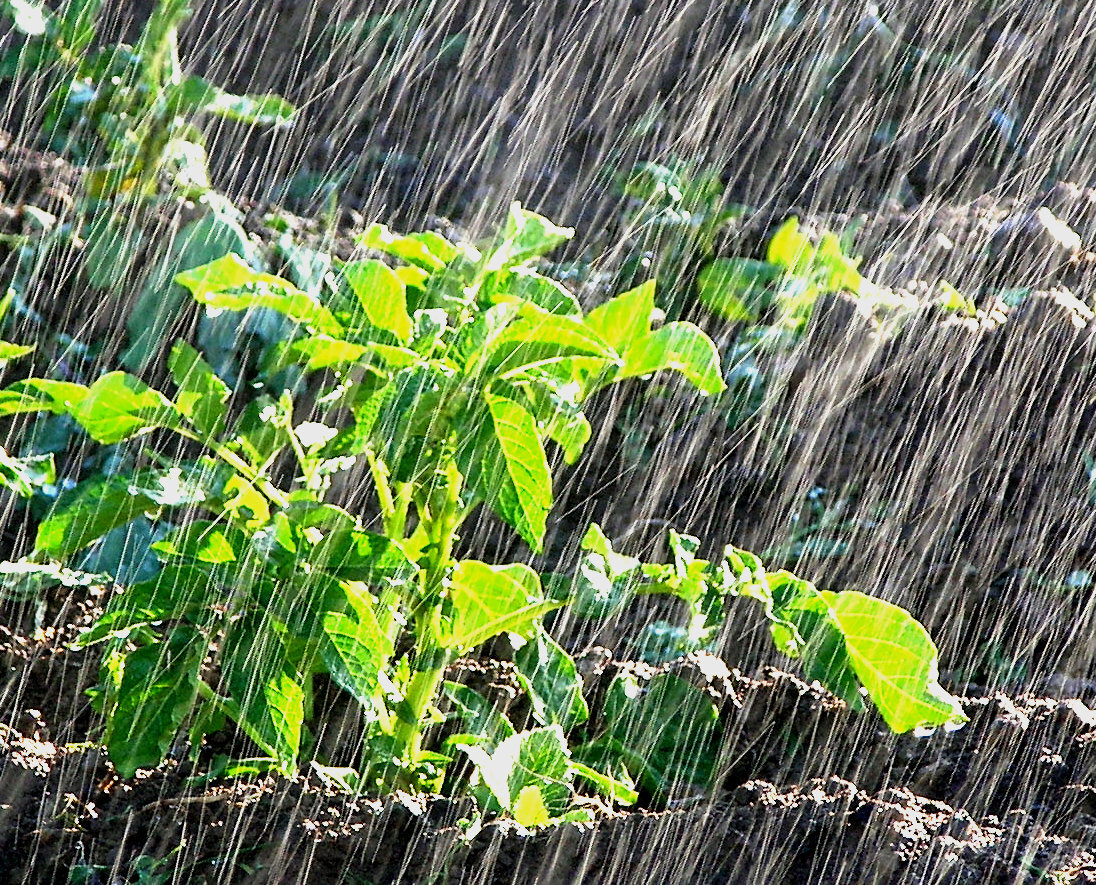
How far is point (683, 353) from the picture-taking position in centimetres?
166

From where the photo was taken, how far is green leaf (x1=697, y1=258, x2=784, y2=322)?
113 inches

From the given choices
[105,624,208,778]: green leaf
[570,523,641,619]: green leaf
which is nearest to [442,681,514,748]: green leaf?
[570,523,641,619]: green leaf

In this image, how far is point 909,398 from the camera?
106 inches

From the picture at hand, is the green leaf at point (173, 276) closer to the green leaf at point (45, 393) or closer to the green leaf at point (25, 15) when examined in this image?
the green leaf at point (25, 15)

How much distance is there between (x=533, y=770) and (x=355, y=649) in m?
0.29

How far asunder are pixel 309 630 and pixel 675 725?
2.11 feet

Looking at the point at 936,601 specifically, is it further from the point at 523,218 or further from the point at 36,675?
the point at 36,675

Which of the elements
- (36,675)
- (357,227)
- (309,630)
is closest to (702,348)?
(309,630)

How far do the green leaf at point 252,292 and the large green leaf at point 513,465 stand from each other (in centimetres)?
25

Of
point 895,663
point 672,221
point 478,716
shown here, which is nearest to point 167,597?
point 478,716

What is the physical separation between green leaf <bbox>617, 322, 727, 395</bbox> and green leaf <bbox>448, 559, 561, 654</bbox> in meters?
0.30

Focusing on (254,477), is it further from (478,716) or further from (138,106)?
(138,106)

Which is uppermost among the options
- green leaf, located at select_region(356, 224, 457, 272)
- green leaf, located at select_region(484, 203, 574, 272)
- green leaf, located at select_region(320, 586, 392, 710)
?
green leaf, located at select_region(484, 203, 574, 272)

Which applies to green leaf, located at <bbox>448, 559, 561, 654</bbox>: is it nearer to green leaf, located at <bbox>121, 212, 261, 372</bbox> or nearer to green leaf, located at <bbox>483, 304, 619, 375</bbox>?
green leaf, located at <bbox>483, 304, 619, 375</bbox>
